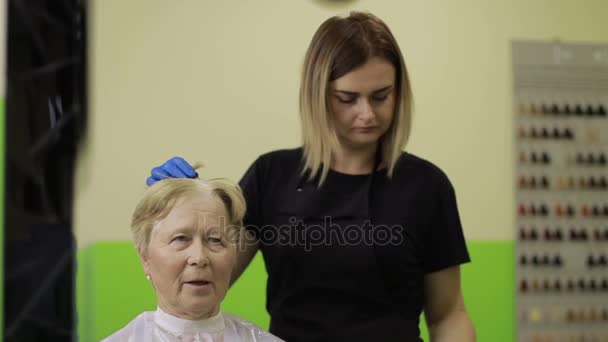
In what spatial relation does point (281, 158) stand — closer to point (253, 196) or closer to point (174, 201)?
point (253, 196)

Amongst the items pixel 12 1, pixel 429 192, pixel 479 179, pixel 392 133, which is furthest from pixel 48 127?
pixel 479 179

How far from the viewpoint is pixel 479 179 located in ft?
7.06

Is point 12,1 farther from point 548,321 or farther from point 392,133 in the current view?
point 548,321

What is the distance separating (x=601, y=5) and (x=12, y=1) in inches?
69.6

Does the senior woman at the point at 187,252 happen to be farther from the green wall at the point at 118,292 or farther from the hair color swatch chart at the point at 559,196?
the hair color swatch chart at the point at 559,196

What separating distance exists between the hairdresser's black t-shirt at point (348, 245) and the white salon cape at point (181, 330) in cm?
13

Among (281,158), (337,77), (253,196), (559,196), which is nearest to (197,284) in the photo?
(253,196)

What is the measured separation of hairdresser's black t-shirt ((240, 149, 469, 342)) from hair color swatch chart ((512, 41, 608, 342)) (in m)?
0.35

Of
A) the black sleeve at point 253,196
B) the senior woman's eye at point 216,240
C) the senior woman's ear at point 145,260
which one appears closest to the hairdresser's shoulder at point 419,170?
the black sleeve at point 253,196

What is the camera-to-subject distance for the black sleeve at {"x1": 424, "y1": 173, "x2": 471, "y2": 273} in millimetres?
1940

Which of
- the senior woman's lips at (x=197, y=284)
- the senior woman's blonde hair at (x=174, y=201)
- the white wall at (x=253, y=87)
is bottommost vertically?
the senior woman's lips at (x=197, y=284)

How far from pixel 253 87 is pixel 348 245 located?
54 centimetres

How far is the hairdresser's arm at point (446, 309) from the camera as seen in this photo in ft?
6.43

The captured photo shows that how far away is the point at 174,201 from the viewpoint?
67.3 inches
